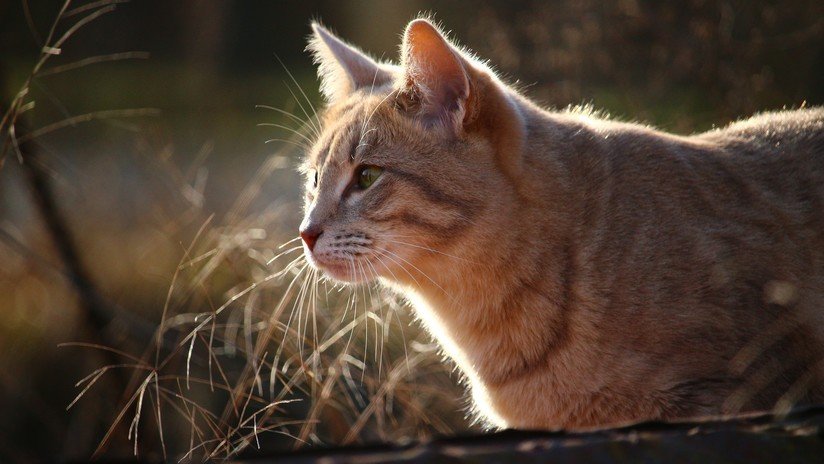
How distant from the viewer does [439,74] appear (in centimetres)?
245

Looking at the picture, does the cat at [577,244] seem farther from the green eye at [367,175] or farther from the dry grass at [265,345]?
the dry grass at [265,345]

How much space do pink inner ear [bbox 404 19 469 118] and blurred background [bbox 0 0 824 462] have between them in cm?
70

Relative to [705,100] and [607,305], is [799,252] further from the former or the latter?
[705,100]

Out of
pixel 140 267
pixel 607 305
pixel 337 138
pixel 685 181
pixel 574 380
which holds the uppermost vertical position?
pixel 337 138

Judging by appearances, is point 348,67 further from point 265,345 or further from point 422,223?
point 265,345

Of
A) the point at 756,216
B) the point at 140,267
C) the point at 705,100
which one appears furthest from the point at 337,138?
the point at 705,100

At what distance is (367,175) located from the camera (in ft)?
8.29

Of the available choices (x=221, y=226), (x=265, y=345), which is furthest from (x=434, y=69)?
(x=221, y=226)

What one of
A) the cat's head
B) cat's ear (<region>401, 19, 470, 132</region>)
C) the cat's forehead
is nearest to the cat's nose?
the cat's head

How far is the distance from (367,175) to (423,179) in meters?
0.20

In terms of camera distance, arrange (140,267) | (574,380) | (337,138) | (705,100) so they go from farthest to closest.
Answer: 1. (705,100)
2. (140,267)
3. (337,138)
4. (574,380)

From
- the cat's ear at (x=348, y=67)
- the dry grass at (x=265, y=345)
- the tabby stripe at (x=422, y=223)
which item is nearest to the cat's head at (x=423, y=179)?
the tabby stripe at (x=422, y=223)

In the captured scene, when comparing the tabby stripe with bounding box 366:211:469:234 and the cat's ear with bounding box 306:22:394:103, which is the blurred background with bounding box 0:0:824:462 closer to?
the tabby stripe with bounding box 366:211:469:234

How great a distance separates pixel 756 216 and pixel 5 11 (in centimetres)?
549
